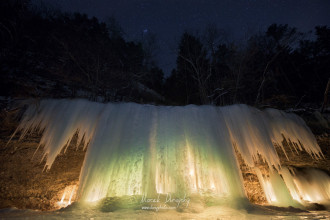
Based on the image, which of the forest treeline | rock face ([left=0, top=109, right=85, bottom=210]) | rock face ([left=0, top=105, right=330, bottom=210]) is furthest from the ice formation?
the forest treeline

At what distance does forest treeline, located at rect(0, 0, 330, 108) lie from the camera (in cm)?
845

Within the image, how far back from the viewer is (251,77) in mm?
10828

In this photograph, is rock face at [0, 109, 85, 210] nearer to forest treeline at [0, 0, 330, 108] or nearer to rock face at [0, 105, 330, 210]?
rock face at [0, 105, 330, 210]

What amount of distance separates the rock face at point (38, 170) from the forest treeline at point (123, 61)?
352 centimetres

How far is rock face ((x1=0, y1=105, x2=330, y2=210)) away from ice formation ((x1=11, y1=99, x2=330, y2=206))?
21.5 inches

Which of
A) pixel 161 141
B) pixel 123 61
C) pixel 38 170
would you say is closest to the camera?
pixel 161 141

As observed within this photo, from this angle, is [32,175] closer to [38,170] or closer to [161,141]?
[38,170]

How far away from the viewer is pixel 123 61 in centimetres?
1169

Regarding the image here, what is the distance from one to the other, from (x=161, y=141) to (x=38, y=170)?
3981 millimetres

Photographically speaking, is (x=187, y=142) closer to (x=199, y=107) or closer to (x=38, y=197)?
(x=199, y=107)

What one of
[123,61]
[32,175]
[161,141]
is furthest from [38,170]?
[123,61]

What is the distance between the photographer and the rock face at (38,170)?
4312 mm

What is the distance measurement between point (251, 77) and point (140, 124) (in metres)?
9.73

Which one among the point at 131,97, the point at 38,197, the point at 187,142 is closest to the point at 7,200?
the point at 38,197
